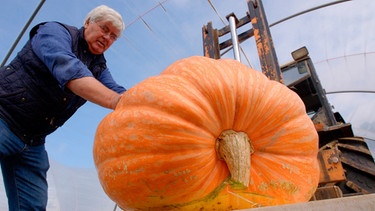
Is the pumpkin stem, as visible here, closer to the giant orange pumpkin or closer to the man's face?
the giant orange pumpkin

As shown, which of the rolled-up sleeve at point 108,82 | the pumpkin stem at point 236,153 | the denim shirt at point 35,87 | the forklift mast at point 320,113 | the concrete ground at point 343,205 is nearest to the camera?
the concrete ground at point 343,205

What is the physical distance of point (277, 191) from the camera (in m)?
0.90

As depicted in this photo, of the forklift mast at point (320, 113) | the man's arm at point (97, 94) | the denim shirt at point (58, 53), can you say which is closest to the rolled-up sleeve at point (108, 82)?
the denim shirt at point (58, 53)

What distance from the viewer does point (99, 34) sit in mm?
1503

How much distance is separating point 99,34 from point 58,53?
368 mm

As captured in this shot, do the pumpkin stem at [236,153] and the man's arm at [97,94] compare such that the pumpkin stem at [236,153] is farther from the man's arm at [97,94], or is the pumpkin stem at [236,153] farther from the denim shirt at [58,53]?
the denim shirt at [58,53]

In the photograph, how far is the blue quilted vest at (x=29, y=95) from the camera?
4.42 feet

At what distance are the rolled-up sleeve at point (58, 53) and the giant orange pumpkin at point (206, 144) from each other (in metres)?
0.26

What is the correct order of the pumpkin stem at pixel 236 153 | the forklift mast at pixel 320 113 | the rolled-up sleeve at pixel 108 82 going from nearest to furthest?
the pumpkin stem at pixel 236 153, the rolled-up sleeve at pixel 108 82, the forklift mast at pixel 320 113

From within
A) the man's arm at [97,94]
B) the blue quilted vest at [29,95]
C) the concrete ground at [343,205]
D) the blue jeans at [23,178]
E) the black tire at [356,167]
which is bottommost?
the black tire at [356,167]

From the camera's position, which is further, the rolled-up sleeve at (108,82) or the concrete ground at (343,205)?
the rolled-up sleeve at (108,82)

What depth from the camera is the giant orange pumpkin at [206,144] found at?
32.3 inches

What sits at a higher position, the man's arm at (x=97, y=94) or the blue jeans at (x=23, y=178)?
the man's arm at (x=97, y=94)

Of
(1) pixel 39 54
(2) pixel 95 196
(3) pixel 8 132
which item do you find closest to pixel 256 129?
(1) pixel 39 54
